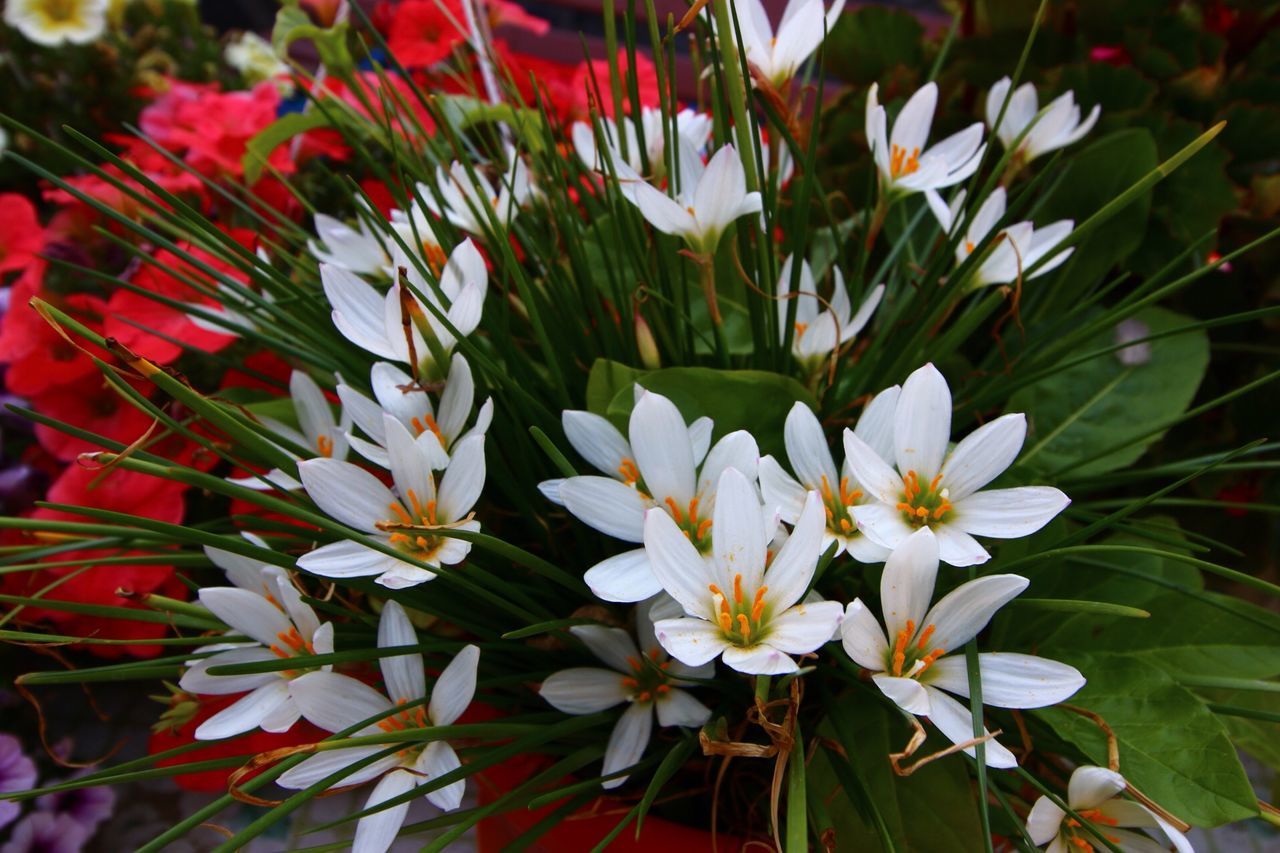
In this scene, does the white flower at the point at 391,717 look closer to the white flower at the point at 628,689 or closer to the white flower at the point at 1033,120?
the white flower at the point at 628,689

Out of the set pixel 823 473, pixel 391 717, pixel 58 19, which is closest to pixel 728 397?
pixel 823 473

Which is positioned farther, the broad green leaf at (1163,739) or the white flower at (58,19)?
the white flower at (58,19)

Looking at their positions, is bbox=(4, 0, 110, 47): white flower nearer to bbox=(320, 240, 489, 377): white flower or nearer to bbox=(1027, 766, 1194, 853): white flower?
bbox=(320, 240, 489, 377): white flower

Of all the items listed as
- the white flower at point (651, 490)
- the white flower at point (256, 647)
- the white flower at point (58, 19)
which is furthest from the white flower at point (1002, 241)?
the white flower at point (58, 19)

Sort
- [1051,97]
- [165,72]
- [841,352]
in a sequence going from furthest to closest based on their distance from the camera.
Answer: [165,72] < [1051,97] < [841,352]

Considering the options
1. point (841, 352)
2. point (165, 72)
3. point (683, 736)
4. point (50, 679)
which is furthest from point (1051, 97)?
point (165, 72)

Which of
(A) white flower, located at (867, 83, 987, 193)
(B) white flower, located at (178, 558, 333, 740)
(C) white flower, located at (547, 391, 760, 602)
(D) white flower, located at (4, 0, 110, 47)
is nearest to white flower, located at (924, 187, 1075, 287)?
(A) white flower, located at (867, 83, 987, 193)

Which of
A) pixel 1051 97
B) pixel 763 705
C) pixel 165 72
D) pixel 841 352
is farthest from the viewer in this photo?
pixel 165 72

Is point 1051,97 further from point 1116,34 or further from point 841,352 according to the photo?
point 841,352
